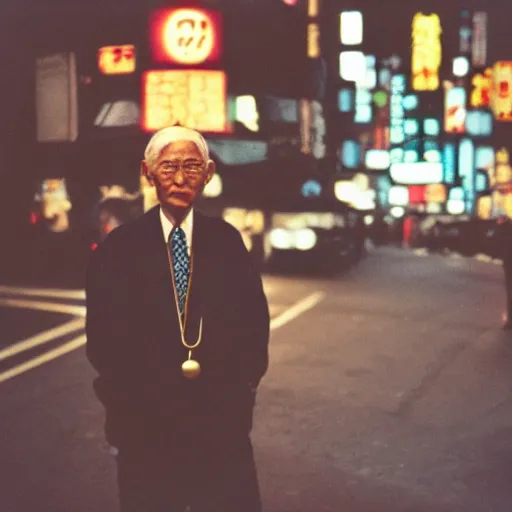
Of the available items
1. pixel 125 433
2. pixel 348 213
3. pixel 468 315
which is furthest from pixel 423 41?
pixel 125 433

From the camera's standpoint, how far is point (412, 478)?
→ 5855 mm

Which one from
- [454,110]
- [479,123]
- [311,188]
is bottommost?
[311,188]

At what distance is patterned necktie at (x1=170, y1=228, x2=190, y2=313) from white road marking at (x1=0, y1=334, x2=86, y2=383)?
6.57m

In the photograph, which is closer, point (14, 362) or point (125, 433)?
point (125, 433)

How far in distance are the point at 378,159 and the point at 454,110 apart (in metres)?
7.99

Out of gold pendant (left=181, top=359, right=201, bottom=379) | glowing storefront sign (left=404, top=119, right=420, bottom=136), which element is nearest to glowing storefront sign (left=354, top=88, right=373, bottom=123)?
glowing storefront sign (left=404, top=119, right=420, bottom=136)

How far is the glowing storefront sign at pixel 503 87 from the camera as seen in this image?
46.0 meters

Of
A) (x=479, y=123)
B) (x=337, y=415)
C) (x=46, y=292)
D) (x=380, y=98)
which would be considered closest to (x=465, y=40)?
(x=380, y=98)

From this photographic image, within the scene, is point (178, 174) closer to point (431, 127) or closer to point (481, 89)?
point (481, 89)

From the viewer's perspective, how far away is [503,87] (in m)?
46.3

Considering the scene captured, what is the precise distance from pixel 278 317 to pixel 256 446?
29.1ft

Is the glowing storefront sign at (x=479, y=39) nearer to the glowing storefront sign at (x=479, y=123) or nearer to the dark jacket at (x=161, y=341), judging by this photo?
the glowing storefront sign at (x=479, y=123)

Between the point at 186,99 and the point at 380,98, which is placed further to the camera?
the point at 380,98

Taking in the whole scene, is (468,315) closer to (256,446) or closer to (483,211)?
(256,446)
